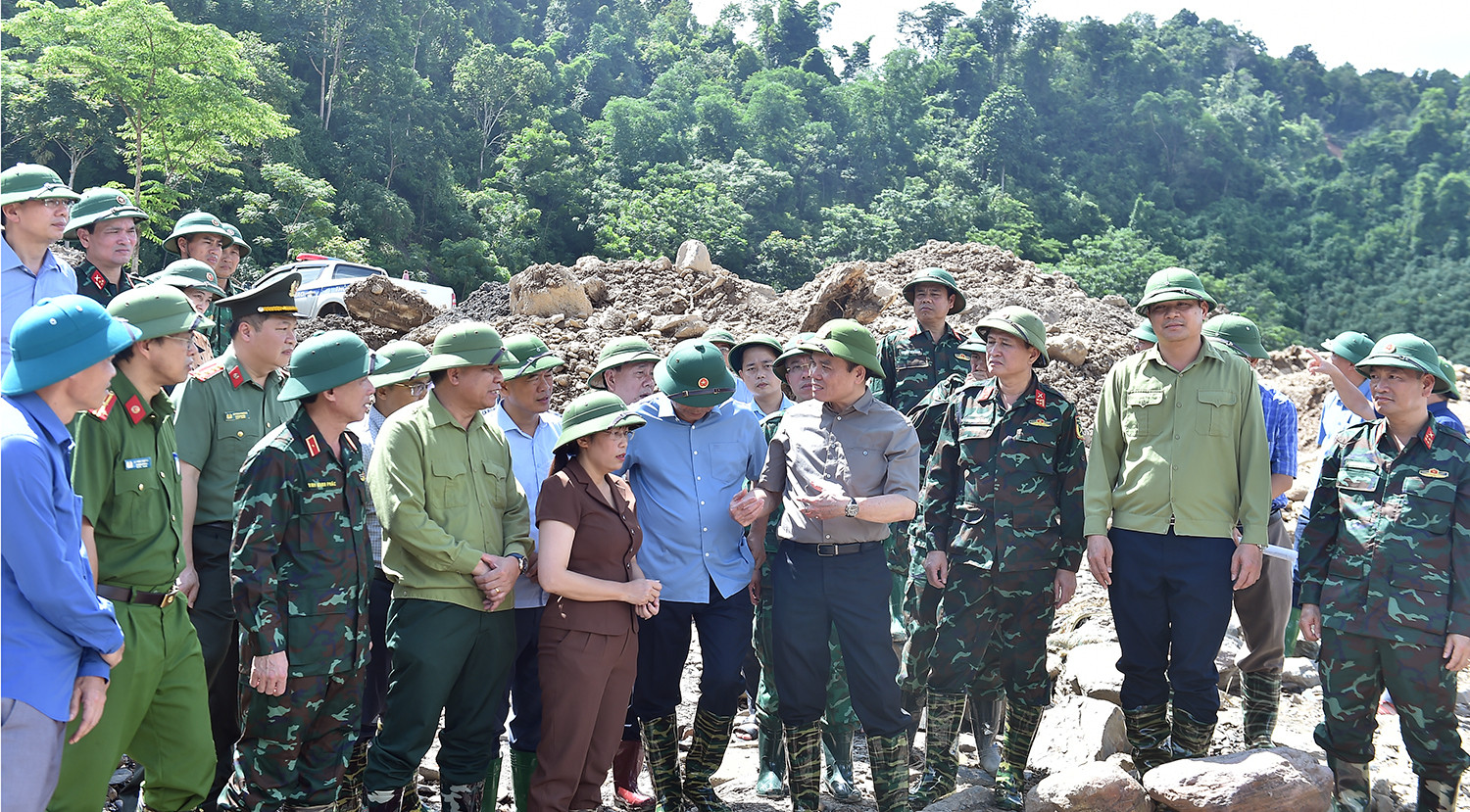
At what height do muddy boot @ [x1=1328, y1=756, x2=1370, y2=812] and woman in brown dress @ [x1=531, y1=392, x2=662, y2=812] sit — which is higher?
woman in brown dress @ [x1=531, y1=392, x2=662, y2=812]

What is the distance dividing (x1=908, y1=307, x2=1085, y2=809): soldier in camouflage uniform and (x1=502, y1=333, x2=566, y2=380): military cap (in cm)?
186

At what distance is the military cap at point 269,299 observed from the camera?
3.74 m

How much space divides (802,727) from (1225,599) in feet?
5.93

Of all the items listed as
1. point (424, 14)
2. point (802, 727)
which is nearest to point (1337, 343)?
point (802, 727)

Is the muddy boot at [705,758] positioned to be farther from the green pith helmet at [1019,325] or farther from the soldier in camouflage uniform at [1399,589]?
the soldier in camouflage uniform at [1399,589]

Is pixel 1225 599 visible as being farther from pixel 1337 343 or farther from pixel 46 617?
pixel 46 617

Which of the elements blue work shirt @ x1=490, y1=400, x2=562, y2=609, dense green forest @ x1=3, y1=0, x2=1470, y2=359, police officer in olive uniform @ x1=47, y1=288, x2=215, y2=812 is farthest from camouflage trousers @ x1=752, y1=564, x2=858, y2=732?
dense green forest @ x1=3, y1=0, x2=1470, y2=359

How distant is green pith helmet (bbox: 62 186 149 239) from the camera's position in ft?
15.2

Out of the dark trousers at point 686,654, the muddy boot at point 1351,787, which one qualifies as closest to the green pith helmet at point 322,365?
the dark trousers at point 686,654

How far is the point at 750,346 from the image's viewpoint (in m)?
5.21

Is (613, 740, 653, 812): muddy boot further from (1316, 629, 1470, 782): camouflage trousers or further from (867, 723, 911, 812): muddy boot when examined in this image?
(1316, 629, 1470, 782): camouflage trousers

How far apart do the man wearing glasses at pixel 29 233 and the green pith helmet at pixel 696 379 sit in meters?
2.60

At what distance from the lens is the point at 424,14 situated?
38094 mm

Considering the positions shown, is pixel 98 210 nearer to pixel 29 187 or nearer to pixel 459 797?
pixel 29 187
